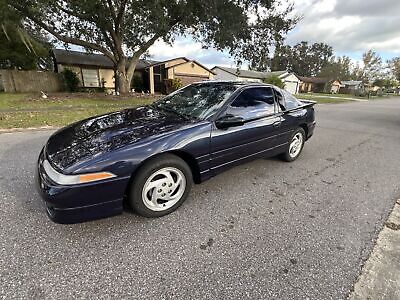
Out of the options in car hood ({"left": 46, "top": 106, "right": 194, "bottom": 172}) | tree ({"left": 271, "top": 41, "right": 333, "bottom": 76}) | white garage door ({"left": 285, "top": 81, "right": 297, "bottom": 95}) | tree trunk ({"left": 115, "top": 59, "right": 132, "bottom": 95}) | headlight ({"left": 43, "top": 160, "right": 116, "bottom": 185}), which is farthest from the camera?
tree ({"left": 271, "top": 41, "right": 333, "bottom": 76})

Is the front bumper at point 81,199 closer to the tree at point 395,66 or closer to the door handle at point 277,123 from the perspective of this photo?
the door handle at point 277,123

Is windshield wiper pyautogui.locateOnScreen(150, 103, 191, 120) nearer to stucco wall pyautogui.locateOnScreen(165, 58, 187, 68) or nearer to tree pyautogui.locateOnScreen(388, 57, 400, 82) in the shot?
stucco wall pyautogui.locateOnScreen(165, 58, 187, 68)

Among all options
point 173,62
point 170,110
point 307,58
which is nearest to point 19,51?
point 173,62

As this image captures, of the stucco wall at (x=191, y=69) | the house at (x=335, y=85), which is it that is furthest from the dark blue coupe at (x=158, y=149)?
the house at (x=335, y=85)

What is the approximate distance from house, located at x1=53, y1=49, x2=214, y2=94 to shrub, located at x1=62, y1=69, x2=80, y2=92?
1.30 metres

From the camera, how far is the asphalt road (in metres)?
1.78

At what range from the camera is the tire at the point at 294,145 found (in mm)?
4285

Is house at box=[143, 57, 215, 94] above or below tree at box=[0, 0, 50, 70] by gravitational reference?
below

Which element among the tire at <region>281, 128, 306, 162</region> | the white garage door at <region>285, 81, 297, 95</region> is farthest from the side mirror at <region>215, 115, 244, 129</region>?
the white garage door at <region>285, 81, 297, 95</region>

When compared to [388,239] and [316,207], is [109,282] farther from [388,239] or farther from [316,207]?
[388,239]

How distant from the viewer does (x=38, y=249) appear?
2070 millimetres

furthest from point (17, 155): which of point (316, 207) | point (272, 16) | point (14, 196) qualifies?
point (272, 16)

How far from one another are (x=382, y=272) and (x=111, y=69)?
2413 cm

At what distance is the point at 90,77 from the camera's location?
21.3m
